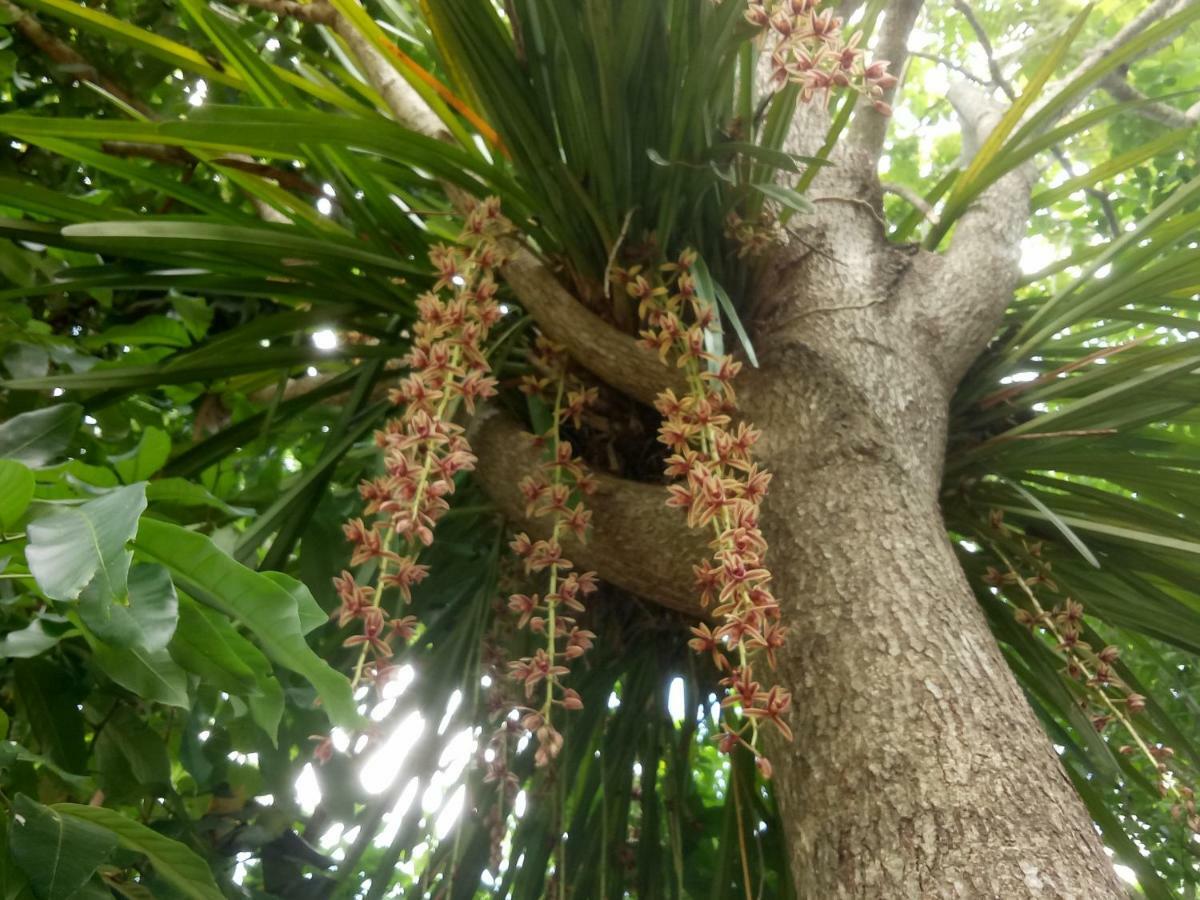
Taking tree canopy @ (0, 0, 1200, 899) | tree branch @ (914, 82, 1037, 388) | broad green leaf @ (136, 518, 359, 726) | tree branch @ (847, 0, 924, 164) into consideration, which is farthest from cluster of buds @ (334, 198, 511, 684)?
tree branch @ (847, 0, 924, 164)

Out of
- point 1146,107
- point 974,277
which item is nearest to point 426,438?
point 974,277

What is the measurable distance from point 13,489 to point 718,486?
1.58 feet

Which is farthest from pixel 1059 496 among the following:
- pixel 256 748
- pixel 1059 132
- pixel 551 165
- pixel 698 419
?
pixel 256 748

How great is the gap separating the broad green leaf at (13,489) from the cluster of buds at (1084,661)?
34.4 inches

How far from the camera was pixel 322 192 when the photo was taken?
1.30 m

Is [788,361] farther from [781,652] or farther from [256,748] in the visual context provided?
[256,748]

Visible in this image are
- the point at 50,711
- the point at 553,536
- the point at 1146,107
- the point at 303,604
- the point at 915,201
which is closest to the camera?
the point at 303,604

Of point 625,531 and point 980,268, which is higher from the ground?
point 980,268

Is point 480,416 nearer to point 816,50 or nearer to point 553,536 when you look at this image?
point 553,536

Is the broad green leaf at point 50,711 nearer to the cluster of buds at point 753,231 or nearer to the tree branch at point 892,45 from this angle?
the cluster of buds at point 753,231

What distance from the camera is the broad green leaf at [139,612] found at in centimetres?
50

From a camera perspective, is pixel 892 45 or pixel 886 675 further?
pixel 892 45

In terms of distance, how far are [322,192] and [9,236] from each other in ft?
1.16

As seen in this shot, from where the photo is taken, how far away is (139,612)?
0.52 meters
